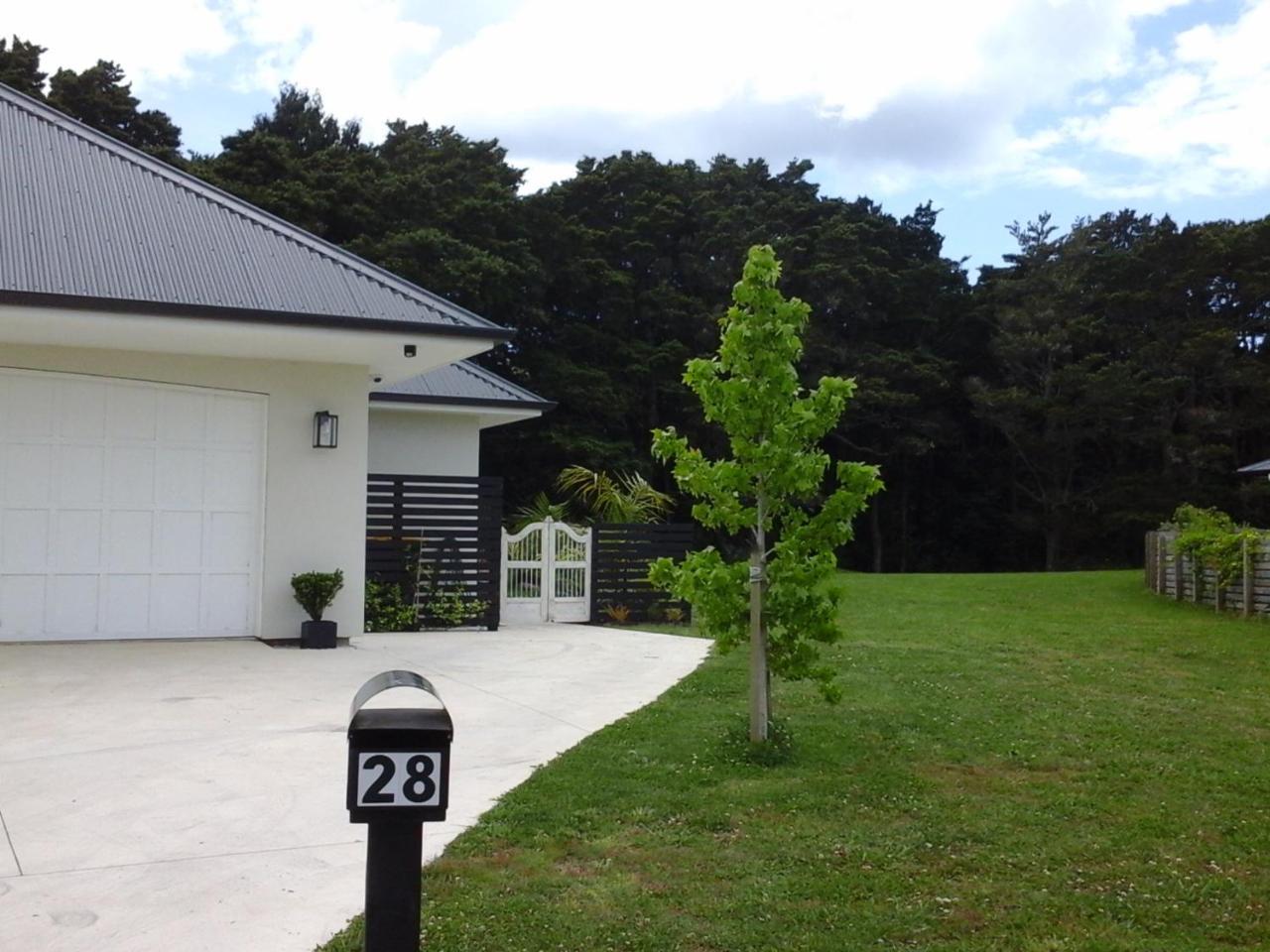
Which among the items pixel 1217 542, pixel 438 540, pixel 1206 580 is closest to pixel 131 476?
pixel 438 540

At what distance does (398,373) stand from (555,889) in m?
9.66

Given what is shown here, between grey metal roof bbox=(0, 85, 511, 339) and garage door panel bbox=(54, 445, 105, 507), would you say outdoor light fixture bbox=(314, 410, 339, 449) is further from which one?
garage door panel bbox=(54, 445, 105, 507)

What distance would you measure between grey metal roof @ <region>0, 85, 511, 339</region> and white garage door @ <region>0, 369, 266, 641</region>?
127 cm

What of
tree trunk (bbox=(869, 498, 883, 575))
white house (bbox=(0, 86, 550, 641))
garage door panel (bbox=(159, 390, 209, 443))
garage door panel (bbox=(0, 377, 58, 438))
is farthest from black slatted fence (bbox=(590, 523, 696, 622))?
tree trunk (bbox=(869, 498, 883, 575))

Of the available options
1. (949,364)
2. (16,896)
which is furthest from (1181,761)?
(949,364)

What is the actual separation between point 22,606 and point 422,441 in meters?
6.98

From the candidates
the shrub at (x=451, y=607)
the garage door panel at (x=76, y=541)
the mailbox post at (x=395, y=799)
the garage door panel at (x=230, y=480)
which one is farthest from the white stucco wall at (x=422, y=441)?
the mailbox post at (x=395, y=799)

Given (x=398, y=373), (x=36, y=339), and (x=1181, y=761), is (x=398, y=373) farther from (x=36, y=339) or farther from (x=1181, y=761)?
(x=1181, y=761)

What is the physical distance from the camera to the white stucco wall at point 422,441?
16.7 meters

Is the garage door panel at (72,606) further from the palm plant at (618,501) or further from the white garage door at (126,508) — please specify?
the palm plant at (618,501)

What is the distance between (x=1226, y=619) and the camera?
52.0ft

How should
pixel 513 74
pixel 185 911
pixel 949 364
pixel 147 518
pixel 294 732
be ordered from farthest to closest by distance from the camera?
pixel 949 364, pixel 513 74, pixel 147 518, pixel 294 732, pixel 185 911

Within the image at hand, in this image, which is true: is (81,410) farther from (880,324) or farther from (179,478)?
(880,324)

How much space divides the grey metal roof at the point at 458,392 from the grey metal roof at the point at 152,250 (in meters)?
3.77
